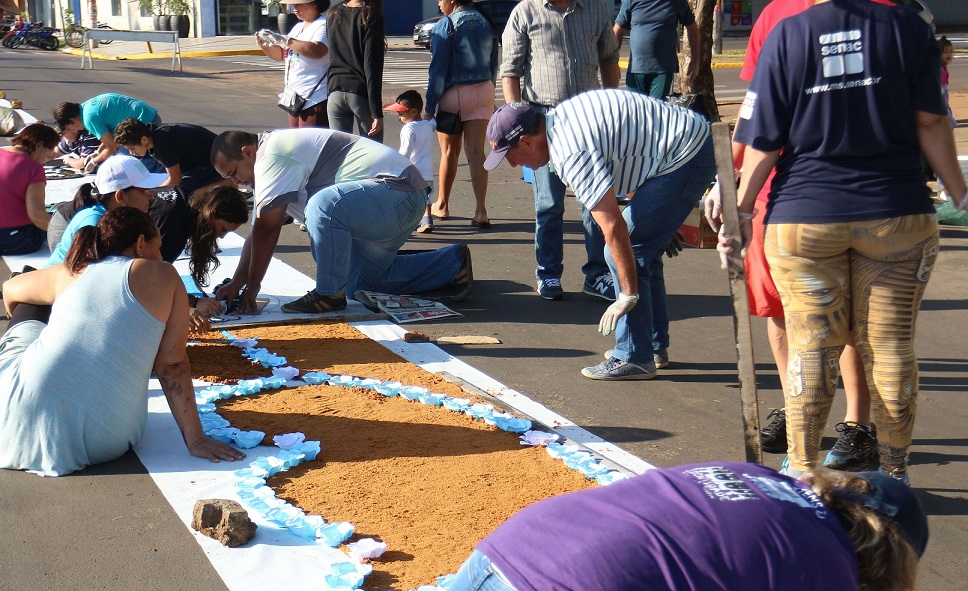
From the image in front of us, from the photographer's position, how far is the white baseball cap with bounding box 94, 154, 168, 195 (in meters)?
5.30

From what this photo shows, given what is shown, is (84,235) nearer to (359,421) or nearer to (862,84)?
(359,421)

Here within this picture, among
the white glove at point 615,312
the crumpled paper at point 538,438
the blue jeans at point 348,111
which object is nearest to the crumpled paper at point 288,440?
the crumpled paper at point 538,438

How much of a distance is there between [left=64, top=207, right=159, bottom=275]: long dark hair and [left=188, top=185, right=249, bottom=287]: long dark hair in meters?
1.39

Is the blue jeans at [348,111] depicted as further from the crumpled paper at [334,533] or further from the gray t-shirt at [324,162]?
the crumpled paper at [334,533]

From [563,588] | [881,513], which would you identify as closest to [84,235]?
[563,588]

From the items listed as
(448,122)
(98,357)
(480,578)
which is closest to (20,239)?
(448,122)

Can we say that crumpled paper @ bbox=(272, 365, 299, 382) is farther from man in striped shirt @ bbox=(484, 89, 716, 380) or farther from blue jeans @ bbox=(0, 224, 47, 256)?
blue jeans @ bbox=(0, 224, 47, 256)

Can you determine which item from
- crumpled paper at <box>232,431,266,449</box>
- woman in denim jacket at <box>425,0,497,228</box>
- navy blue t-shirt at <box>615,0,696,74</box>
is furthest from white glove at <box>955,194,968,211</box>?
navy blue t-shirt at <box>615,0,696,74</box>

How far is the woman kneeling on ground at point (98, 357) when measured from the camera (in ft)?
12.9

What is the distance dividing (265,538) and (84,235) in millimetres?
1388

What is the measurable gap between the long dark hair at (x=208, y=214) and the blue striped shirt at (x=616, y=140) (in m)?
1.75

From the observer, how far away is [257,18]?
36.9 metres

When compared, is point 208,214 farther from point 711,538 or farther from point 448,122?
point 711,538

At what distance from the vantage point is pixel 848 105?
11.1 ft
